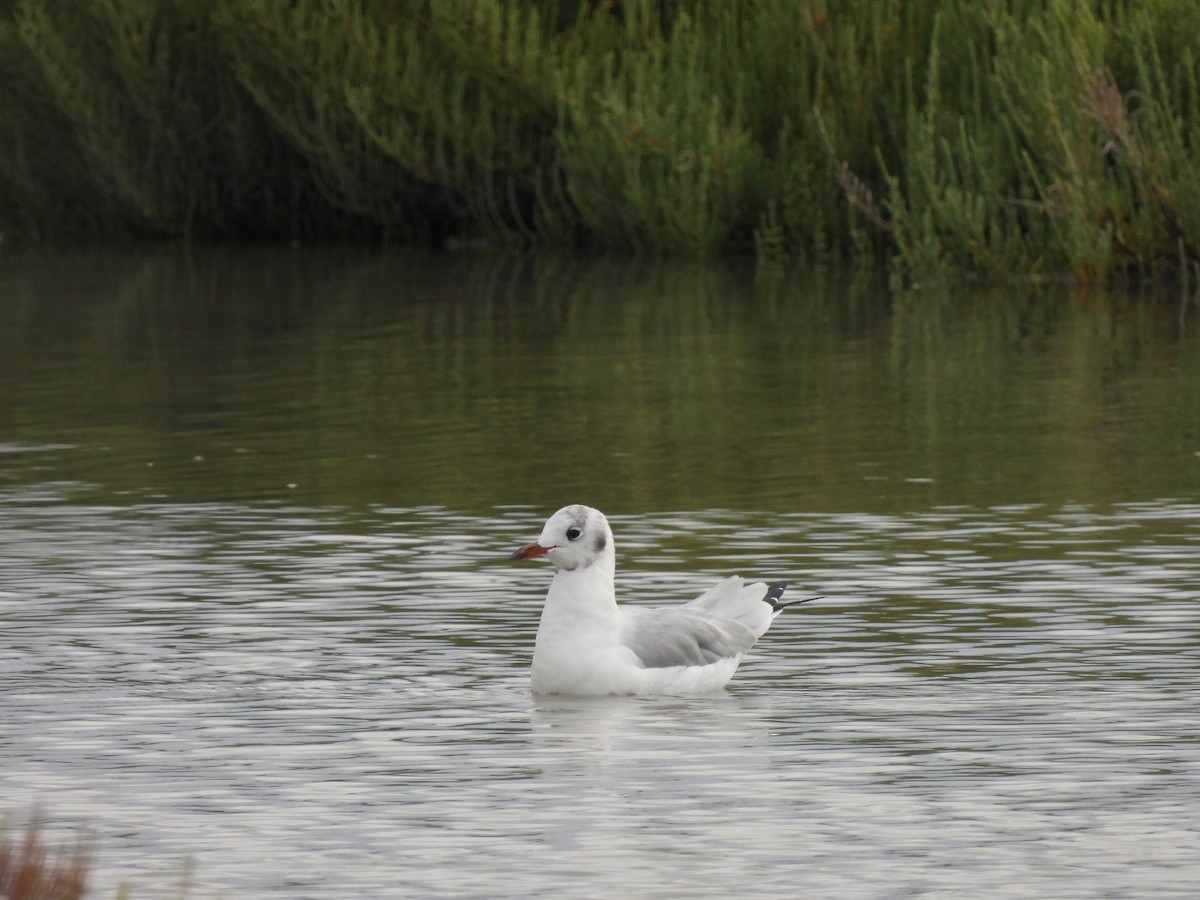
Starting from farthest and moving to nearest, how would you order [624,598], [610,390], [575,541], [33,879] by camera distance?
[610,390] → [624,598] → [575,541] → [33,879]

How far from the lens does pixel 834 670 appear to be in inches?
322

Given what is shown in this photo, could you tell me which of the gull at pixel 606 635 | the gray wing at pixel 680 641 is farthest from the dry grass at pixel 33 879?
the gray wing at pixel 680 641

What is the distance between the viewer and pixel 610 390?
15562 millimetres

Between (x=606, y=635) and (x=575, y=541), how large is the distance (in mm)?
326

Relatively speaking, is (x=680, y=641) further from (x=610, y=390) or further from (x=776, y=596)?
(x=610, y=390)

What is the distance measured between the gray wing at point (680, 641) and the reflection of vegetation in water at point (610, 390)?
126 inches

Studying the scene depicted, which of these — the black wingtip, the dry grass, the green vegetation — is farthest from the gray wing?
the green vegetation

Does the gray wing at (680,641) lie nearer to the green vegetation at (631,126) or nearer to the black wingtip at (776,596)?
the black wingtip at (776,596)

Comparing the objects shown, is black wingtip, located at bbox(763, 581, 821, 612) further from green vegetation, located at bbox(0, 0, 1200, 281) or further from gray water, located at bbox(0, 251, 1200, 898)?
green vegetation, located at bbox(0, 0, 1200, 281)

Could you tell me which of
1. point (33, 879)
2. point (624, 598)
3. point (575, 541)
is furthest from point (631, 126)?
point (33, 879)

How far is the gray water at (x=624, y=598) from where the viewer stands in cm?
620

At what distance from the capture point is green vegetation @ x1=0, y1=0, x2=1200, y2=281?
21578mm

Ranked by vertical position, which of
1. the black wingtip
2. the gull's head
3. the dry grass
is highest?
the gull's head

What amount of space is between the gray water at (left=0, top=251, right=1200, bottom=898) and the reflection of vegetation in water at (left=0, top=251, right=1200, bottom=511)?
0.05 metres
